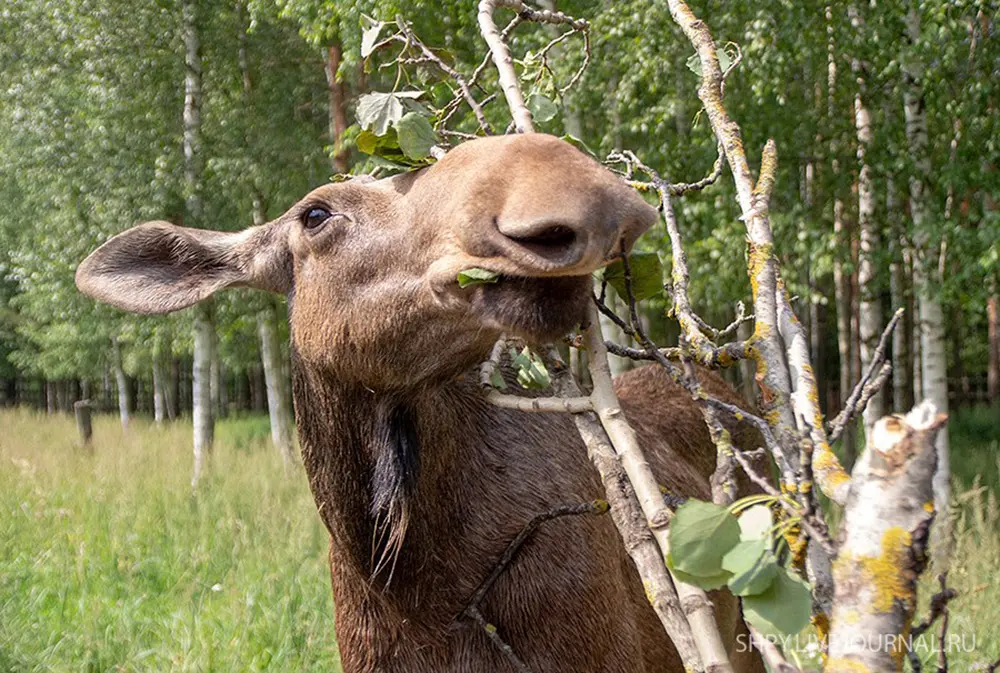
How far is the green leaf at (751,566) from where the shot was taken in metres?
1.01

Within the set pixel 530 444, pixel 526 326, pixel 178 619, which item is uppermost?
pixel 526 326

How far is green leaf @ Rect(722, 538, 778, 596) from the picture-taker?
39.9 inches

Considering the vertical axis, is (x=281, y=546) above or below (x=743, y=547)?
below

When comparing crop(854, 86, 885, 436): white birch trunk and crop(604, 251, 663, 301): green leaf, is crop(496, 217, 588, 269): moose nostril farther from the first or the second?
crop(854, 86, 885, 436): white birch trunk

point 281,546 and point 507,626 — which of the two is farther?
point 281,546

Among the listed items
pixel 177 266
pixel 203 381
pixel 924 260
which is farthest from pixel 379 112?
pixel 203 381

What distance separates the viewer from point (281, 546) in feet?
20.1

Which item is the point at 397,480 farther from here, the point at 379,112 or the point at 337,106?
the point at 337,106

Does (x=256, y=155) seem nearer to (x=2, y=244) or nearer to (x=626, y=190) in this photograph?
(x=2, y=244)

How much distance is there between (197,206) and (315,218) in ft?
35.1

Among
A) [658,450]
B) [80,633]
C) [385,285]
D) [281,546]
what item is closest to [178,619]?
[80,633]

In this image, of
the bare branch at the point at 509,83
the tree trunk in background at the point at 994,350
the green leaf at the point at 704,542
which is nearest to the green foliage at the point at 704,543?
the green leaf at the point at 704,542

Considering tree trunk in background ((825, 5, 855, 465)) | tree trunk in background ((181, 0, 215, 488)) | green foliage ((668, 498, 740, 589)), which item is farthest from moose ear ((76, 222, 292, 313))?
tree trunk in background ((181, 0, 215, 488))

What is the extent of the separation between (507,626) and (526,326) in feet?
2.95
